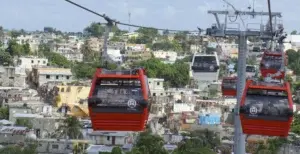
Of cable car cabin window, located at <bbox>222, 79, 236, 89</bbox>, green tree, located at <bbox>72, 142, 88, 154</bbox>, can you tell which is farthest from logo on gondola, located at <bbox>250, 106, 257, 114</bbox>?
green tree, located at <bbox>72, 142, 88, 154</bbox>

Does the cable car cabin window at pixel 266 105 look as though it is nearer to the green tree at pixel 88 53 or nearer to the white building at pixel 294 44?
the green tree at pixel 88 53

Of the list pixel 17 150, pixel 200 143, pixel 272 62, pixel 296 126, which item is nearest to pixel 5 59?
pixel 296 126

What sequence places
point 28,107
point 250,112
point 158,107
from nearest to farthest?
point 250,112, point 28,107, point 158,107

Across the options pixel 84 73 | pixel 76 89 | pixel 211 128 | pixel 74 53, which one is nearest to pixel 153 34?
pixel 74 53

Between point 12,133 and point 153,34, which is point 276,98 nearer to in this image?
point 12,133

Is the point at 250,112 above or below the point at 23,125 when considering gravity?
above

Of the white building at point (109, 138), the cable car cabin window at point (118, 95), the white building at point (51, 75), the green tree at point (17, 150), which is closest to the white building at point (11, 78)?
the white building at point (51, 75)

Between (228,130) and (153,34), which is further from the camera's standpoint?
(153,34)
